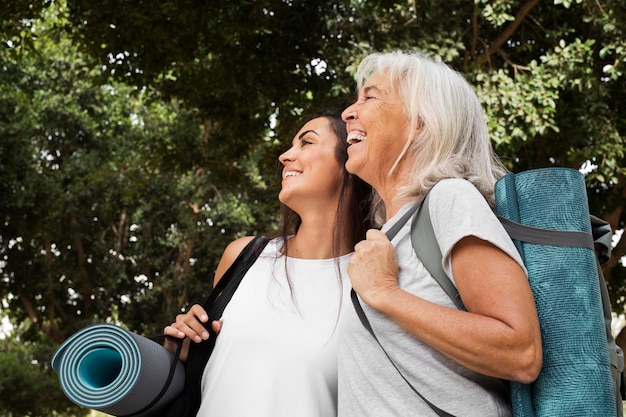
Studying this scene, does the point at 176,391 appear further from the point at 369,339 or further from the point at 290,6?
the point at 290,6

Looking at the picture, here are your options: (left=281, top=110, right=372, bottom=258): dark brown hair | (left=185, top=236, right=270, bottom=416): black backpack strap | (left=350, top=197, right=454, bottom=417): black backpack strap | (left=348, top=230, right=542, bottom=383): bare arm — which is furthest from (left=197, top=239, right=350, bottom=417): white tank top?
(left=348, top=230, right=542, bottom=383): bare arm

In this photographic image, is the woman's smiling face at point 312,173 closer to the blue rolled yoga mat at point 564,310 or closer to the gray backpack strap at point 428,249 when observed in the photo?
the gray backpack strap at point 428,249

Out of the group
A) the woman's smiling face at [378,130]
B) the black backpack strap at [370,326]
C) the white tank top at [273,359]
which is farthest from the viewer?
the white tank top at [273,359]

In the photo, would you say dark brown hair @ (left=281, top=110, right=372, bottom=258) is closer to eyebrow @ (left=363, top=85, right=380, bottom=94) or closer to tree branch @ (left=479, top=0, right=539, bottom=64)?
eyebrow @ (left=363, top=85, right=380, bottom=94)

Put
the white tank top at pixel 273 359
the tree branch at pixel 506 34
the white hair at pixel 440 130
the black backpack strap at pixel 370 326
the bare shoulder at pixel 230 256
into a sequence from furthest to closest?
the tree branch at pixel 506 34, the bare shoulder at pixel 230 256, the white tank top at pixel 273 359, the white hair at pixel 440 130, the black backpack strap at pixel 370 326

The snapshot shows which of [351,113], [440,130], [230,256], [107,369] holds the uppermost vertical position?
[351,113]

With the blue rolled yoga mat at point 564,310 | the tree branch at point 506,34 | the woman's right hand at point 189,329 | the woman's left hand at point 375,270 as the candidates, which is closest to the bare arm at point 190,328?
the woman's right hand at point 189,329

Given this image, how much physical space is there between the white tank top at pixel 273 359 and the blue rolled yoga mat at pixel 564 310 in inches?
39.7

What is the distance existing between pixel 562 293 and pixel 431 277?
0.31 metres

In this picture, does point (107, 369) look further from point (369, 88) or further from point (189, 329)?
point (369, 88)

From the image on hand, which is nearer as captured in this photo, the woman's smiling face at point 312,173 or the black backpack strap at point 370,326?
the black backpack strap at point 370,326

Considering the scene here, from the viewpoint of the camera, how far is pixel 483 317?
5.79ft

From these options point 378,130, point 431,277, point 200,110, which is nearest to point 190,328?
point 378,130

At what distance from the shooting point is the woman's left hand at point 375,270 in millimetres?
1968
